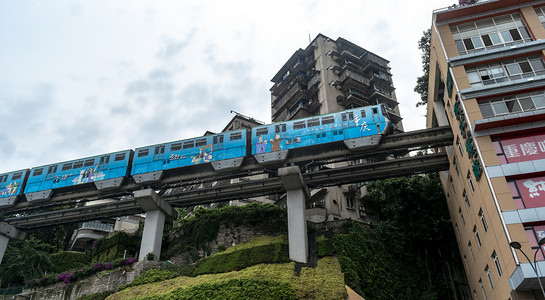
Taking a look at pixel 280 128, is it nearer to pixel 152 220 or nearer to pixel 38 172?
pixel 152 220

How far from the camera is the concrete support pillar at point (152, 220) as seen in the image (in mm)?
33344

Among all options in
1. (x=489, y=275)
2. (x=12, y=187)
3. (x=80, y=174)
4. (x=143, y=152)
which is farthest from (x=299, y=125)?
(x=12, y=187)

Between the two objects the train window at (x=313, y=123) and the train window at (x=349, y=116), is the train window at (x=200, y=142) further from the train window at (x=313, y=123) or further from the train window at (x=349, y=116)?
the train window at (x=349, y=116)

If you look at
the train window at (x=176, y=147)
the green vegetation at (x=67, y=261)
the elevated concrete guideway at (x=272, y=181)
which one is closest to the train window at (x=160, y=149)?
the train window at (x=176, y=147)

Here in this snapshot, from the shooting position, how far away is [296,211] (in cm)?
3022

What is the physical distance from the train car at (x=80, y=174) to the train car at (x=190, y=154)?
1678 millimetres

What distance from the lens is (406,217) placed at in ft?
109

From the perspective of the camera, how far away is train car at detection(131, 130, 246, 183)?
33.8 m

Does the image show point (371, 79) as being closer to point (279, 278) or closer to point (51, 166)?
point (279, 278)

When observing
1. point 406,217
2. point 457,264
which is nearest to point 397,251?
point 406,217

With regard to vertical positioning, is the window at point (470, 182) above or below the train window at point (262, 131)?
A: below

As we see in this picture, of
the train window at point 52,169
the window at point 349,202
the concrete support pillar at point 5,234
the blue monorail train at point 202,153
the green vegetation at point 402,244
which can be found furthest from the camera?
the window at point 349,202

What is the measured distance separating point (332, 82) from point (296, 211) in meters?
25.6

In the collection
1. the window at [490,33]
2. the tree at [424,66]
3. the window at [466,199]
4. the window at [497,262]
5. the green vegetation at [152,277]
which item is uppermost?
the tree at [424,66]
